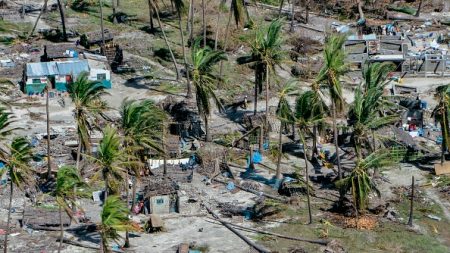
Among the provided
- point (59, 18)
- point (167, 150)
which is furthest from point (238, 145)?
point (59, 18)

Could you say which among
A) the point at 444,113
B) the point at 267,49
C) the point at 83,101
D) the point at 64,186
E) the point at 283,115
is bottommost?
the point at 444,113

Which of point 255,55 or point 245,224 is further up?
point 255,55

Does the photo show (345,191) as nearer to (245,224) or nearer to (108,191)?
(245,224)

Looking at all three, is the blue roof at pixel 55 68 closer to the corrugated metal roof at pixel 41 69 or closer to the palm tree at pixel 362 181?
the corrugated metal roof at pixel 41 69

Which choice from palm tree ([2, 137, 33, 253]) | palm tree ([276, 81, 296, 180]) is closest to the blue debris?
palm tree ([276, 81, 296, 180])

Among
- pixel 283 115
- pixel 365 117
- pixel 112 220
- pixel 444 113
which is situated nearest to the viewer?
pixel 112 220

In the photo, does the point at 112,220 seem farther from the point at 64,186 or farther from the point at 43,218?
the point at 43,218

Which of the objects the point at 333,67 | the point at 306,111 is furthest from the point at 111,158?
the point at 333,67
